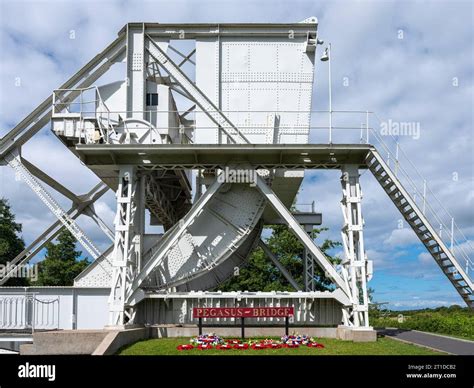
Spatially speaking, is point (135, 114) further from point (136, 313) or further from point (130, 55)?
point (136, 313)

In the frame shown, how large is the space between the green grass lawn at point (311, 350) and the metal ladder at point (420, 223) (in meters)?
3.58

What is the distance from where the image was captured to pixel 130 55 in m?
25.5

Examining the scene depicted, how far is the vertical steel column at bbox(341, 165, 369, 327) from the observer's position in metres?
23.5

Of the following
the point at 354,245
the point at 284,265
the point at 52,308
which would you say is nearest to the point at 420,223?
the point at 354,245

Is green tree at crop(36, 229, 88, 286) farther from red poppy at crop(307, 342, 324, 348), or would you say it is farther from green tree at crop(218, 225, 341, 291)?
red poppy at crop(307, 342, 324, 348)

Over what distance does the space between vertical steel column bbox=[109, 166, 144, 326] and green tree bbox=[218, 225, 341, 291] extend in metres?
29.4

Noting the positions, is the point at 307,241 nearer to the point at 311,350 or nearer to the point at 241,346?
the point at 311,350

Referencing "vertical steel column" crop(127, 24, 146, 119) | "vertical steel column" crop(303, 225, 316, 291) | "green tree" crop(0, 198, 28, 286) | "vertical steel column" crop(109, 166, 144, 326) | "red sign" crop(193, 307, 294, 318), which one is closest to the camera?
"red sign" crop(193, 307, 294, 318)

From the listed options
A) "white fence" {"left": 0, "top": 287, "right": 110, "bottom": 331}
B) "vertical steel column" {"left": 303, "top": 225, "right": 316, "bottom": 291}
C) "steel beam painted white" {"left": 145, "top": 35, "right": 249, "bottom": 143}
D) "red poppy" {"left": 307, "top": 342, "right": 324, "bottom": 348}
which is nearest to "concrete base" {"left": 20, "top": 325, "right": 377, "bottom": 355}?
"red poppy" {"left": 307, "top": 342, "right": 324, "bottom": 348}

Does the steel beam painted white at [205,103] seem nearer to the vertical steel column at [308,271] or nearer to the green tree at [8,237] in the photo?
the vertical steel column at [308,271]

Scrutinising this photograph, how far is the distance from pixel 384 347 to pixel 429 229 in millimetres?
5465

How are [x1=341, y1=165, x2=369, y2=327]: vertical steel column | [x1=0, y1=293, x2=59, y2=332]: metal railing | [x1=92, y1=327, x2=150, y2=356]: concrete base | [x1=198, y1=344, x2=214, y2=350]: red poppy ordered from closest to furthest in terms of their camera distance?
[x1=92, y1=327, x2=150, y2=356]: concrete base → [x1=198, y1=344, x2=214, y2=350]: red poppy → [x1=341, y1=165, x2=369, y2=327]: vertical steel column → [x1=0, y1=293, x2=59, y2=332]: metal railing

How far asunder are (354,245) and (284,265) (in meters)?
30.8
